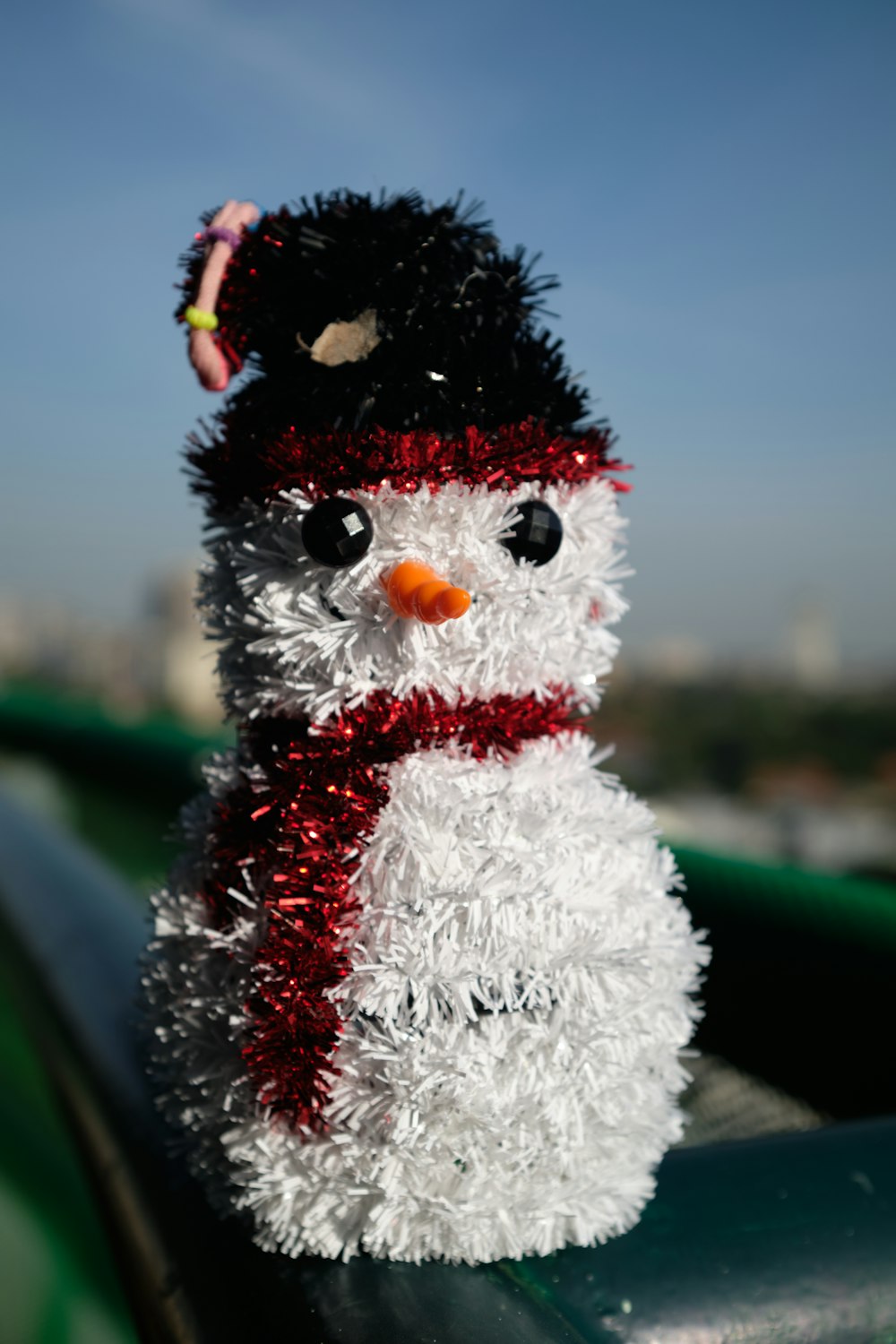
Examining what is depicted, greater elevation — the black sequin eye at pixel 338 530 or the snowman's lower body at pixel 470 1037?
the black sequin eye at pixel 338 530

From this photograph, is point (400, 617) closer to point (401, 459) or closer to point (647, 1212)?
point (401, 459)

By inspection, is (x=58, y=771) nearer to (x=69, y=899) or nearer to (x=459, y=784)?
(x=69, y=899)

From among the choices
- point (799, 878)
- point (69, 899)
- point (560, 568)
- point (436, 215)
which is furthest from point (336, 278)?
point (69, 899)

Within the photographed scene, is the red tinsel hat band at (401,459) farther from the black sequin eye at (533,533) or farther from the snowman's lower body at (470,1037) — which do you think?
the snowman's lower body at (470,1037)

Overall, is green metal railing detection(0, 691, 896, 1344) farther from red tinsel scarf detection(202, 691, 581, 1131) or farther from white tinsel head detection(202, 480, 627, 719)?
white tinsel head detection(202, 480, 627, 719)

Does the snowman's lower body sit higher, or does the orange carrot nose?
the orange carrot nose

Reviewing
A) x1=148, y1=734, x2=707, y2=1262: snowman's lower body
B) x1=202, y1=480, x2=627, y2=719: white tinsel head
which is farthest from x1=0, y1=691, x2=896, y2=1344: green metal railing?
x1=202, y1=480, x2=627, y2=719: white tinsel head

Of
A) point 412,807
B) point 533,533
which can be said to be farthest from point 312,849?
point 533,533

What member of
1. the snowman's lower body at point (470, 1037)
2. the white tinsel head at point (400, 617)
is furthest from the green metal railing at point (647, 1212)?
the white tinsel head at point (400, 617)
